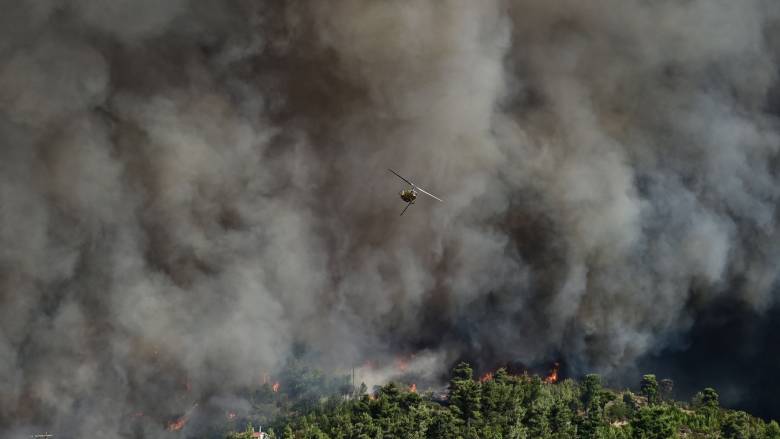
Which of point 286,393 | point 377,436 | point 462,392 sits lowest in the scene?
point 377,436

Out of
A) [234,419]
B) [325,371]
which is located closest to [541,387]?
[325,371]

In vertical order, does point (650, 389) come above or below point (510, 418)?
above

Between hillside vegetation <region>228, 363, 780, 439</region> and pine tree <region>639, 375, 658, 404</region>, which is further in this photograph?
pine tree <region>639, 375, 658, 404</region>

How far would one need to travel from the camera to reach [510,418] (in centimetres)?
6862

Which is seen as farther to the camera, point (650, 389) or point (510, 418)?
point (650, 389)

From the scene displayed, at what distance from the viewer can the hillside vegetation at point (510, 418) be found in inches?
2586

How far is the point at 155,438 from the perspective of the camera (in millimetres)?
91500

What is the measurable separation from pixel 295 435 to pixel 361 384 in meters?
22.5

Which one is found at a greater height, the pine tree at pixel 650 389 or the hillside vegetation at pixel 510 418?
the pine tree at pixel 650 389

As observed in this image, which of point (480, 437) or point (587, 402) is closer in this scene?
point (480, 437)

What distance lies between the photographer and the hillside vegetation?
65.7m

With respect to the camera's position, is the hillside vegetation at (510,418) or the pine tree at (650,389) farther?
the pine tree at (650,389)

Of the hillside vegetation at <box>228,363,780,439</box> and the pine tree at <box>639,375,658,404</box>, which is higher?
the pine tree at <box>639,375,658,404</box>

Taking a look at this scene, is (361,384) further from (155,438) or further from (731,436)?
(731,436)
